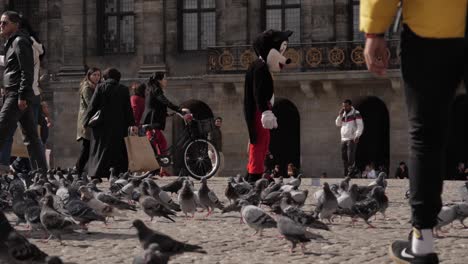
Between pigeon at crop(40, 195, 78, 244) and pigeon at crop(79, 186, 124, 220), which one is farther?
pigeon at crop(79, 186, 124, 220)

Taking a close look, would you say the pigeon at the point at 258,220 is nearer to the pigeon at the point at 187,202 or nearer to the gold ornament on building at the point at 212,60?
the pigeon at the point at 187,202

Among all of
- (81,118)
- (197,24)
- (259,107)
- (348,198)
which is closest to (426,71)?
(348,198)

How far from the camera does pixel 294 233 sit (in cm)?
752

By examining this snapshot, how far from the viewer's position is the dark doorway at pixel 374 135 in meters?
32.0

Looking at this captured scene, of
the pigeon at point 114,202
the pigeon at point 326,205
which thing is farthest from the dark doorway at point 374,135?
the pigeon at point 326,205

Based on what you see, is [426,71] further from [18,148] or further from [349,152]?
[349,152]

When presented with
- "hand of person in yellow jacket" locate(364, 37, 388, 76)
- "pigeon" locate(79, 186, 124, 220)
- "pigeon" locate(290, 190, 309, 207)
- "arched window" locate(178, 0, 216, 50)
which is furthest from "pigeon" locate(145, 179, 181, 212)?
"arched window" locate(178, 0, 216, 50)

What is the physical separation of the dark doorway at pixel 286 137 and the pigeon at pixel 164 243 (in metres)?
26.3

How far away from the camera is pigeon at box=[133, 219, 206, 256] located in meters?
6.11

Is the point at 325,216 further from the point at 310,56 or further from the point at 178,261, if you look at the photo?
the point at 310,56

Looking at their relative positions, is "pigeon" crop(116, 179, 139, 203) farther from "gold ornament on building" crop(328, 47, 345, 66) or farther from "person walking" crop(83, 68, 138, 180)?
"gold ornament on building" crop(328, 47, 345, 66)

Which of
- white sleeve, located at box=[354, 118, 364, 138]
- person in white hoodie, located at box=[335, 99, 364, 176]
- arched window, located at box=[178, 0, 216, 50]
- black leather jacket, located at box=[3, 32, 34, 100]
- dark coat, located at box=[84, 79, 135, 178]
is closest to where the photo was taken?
black leather jacket, located at box=[3, 32, 34, 100]

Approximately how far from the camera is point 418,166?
17.9ft

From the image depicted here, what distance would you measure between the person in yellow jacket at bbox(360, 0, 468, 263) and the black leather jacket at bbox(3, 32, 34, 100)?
712 centimetres
